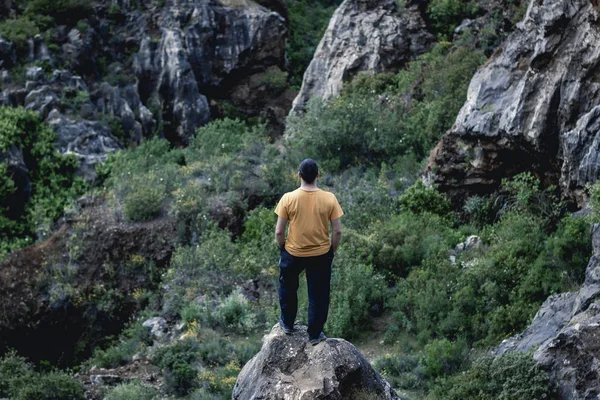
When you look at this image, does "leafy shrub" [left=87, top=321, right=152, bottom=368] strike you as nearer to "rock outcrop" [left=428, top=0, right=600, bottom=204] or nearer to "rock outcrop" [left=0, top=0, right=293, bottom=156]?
"rock outcrop" [left=428, top=0, right=600, bottom=204]

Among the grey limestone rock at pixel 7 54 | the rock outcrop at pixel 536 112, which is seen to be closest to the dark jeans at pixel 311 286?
the rock outcrop at pixel 536 112

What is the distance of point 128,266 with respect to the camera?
17734 millimetres

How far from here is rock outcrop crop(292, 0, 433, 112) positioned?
78.9 ft

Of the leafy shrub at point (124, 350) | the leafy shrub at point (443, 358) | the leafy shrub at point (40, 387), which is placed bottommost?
the leafy shrub at point (124, 350)

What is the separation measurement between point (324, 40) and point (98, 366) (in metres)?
13.7

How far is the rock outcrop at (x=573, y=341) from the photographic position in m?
8.92

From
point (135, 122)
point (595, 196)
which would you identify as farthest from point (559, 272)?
point (135, 122)

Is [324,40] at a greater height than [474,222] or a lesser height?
greater

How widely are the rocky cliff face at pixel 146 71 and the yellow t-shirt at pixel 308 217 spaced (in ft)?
49.3

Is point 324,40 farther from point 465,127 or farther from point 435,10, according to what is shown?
point 465,127

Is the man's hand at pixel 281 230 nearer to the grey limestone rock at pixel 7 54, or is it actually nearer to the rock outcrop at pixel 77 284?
the rock outcrop at pixel 77 284

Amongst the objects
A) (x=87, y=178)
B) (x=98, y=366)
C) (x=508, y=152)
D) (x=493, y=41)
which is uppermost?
(x=493, y=41)

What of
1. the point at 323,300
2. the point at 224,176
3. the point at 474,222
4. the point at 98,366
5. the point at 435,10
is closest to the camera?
the point at 323,300

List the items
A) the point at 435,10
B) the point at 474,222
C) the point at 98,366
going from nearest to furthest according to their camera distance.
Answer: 1. the point at 98,366
2. the point at 474,222
3. the point at 435,10
